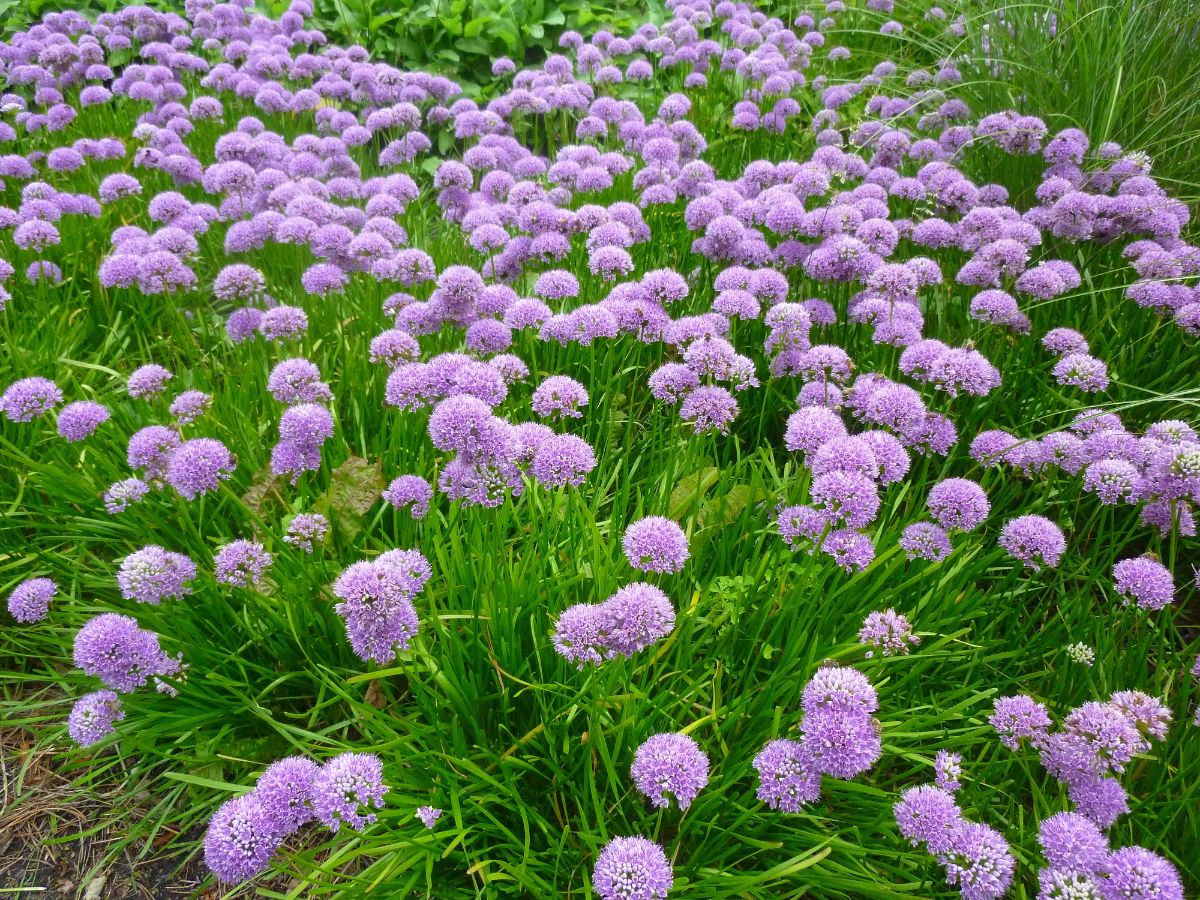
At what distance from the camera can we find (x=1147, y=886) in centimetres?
166

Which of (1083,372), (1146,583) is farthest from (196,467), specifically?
(1083,372)

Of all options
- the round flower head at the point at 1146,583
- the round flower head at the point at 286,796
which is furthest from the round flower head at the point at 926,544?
the round flower head at the point at 286,796

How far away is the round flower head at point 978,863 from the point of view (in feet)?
5.78

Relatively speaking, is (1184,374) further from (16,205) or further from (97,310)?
(16,205)

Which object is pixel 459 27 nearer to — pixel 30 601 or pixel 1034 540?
pixel 30 601

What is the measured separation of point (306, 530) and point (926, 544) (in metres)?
2.02

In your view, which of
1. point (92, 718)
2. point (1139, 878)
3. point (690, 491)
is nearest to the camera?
point (1139, 878)

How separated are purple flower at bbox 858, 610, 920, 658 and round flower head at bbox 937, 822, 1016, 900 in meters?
0.53

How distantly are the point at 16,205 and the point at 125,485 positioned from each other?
4.30 meters

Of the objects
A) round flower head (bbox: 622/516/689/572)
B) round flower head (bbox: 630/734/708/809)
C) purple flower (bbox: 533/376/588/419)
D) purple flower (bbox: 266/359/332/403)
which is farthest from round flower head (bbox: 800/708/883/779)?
purple flower (bbox: 266/359/332/403)

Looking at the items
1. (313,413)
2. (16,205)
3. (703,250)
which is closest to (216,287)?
(313,413)

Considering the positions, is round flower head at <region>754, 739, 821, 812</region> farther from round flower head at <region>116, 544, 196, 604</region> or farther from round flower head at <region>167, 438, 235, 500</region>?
round flower head at <region>167, 438, 235, 500</region>

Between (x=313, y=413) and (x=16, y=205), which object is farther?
(x=16, y=205)

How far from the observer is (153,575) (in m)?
2.41
